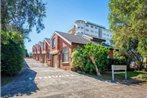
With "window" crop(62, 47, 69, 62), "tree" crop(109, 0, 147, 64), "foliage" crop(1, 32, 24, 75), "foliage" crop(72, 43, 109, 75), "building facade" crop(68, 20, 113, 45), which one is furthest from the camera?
"building facade" crop(68, 20, 113, 45)

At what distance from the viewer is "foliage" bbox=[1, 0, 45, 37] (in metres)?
10.4

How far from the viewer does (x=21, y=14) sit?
37.0ft

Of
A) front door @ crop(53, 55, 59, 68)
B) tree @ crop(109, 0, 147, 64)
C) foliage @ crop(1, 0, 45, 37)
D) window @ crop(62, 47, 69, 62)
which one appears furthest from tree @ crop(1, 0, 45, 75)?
front door @ crop(53, 55, 59, 68)

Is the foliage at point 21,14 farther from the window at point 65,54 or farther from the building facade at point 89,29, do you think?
the building facade at point 89,29

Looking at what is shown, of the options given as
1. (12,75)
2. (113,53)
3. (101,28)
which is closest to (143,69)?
(113,53)

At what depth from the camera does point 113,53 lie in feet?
103

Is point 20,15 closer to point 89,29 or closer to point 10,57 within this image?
point 10,57

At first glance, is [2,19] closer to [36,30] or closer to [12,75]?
[36,30]

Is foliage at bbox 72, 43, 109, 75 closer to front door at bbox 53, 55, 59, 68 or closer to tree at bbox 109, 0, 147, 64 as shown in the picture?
tree at bbox 109, 0, 147, 64

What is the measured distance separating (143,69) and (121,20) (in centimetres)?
1276

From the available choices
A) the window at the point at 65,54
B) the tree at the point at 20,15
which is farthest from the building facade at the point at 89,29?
the tree at the point at 20,15

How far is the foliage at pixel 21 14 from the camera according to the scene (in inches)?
411

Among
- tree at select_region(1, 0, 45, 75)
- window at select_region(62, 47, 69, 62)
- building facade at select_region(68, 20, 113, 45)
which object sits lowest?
window at select_region(62, 47, 69, 62)

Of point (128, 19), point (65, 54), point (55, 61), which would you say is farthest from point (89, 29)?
point (128, 19)
